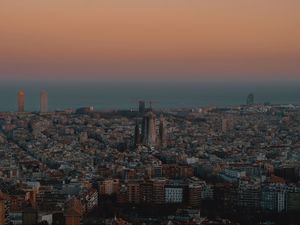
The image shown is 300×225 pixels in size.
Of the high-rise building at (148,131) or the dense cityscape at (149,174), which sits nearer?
the dense cityscape at (149,174)

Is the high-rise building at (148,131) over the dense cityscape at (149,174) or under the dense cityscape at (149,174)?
over

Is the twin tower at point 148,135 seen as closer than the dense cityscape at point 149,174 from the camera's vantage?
No

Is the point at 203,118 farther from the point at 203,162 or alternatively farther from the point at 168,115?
the point at 203,162

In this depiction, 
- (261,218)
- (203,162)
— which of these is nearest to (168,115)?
(203,162)

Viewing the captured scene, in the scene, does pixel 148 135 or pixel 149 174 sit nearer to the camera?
pixel 149 174

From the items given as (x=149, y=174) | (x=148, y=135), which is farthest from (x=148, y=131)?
(x=149, y=174)

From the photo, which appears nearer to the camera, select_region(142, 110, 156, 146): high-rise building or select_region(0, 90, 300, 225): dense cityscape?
select_region(0, 90, 300, 225): dense cityscape

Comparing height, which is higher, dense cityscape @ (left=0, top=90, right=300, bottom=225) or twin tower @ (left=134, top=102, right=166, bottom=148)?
twin tower @ (left=134, top=102, right=166, bottom=148)

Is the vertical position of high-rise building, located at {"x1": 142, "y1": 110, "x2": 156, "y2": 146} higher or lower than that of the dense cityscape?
higher

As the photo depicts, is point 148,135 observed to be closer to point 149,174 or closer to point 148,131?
point 148,131
